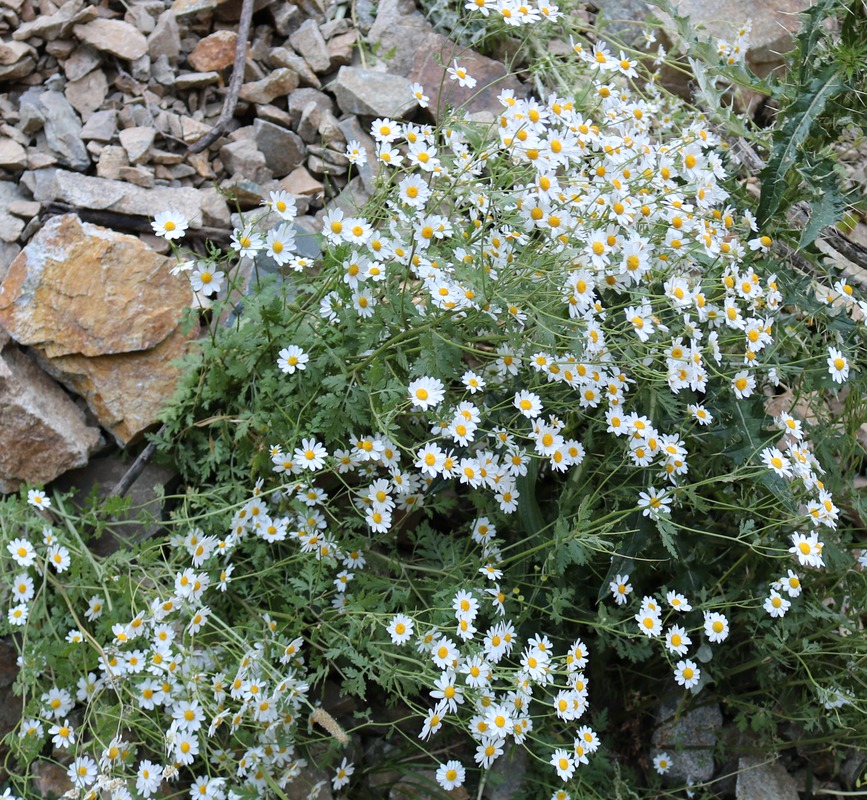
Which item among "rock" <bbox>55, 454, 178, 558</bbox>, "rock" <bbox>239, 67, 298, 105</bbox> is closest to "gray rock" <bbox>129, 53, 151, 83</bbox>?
"rock" <bbox>239, 67, 298, 105</bbox>

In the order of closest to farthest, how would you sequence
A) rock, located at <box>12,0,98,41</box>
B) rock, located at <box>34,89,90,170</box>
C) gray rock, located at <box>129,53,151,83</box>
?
rock, located at <box>34,89,90,170</box> < rock, located at <box>12,0,98,41</box> < gray rock, located at <box>129,53,151,83</box>

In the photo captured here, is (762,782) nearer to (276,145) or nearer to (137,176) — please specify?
(276,145)

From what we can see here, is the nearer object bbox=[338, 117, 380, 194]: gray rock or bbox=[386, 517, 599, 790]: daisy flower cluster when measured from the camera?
bbox=[386, 517, 599, 790]: daisy flower cluster

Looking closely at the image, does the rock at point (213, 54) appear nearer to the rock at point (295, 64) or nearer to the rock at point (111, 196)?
the rock at point (295, 64)

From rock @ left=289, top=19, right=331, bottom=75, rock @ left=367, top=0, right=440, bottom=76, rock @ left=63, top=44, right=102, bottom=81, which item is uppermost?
rock @ left=367, top=0, right=440, bottom=76

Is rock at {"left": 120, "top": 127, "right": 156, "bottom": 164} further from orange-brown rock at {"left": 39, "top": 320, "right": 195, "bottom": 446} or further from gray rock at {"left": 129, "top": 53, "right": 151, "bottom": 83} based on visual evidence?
orange-brown rock at {"left": 39, "top": 320, "right": 195, "bottom": 446}

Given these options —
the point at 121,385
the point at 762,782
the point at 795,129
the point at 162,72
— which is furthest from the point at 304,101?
the point at 762,782

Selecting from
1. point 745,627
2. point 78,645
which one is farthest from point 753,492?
point 78,645
